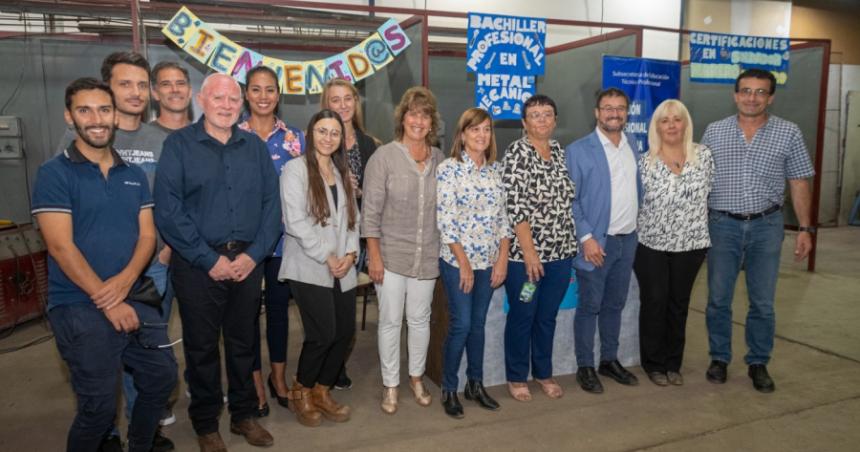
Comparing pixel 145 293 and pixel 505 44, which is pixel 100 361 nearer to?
pixel 145 293

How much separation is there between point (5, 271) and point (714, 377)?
4.96 metres

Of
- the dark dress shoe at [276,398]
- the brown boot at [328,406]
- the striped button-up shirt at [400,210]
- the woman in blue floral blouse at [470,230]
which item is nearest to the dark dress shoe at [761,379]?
the woman in blue floral blouse at [470,230]

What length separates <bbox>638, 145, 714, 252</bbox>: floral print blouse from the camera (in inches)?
133

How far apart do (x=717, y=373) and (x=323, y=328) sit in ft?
7.76

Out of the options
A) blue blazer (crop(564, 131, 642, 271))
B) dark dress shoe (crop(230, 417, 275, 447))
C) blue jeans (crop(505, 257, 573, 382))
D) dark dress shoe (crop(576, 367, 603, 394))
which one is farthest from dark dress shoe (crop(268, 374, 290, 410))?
blue blazer (crop(564, 131, 642, 271))

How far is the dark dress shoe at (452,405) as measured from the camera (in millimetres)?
3201

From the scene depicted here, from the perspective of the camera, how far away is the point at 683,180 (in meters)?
3.38

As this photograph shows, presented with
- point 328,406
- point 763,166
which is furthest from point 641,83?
point 328,406

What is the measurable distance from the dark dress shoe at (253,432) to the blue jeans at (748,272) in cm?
259

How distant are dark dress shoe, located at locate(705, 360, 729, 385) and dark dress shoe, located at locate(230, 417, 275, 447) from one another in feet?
8.33

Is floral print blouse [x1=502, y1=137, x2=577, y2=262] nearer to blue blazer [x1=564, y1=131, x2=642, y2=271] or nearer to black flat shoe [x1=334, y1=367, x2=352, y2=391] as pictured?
blue blazer [x1=564, y1=131, x2=642, y2=271]

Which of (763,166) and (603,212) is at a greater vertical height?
(763,166)

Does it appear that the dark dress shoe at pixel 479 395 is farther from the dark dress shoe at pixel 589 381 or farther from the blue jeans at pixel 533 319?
the dark dress shoe at pixel 589 381

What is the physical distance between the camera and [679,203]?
3387 mm
